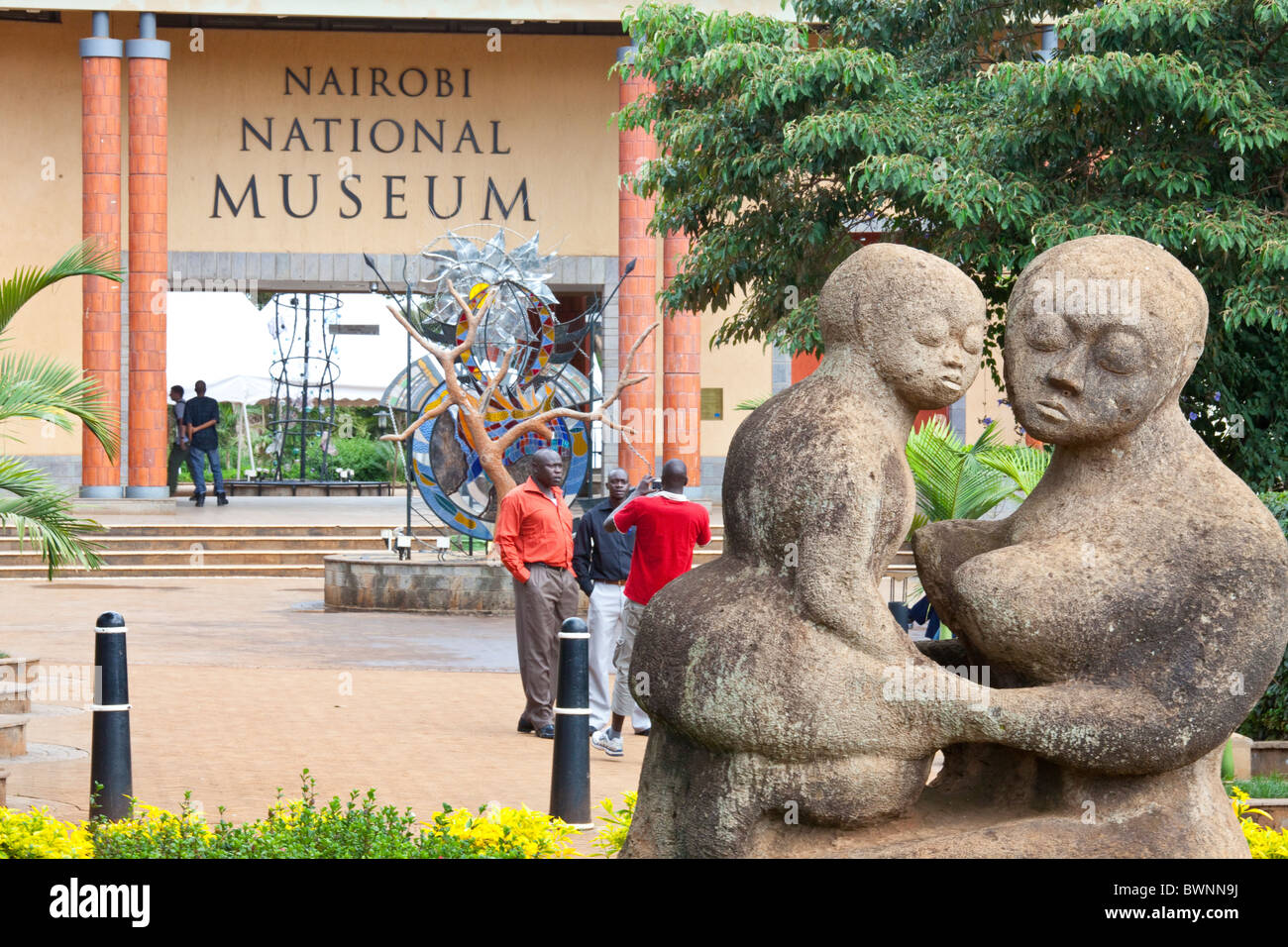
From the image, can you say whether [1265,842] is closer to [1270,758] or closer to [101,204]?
[1270,758]

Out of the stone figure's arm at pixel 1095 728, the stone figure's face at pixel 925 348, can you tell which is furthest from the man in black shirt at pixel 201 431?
the stone figure's arm at pixel 1095 728

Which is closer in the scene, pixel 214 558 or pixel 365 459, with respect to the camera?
pixel 214 558

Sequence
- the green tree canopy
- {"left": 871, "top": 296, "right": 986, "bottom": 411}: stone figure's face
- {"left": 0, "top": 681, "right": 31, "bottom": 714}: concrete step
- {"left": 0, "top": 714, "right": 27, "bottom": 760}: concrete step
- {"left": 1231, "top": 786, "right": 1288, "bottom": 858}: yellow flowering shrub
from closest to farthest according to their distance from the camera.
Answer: {"left": 871, "top": 296, "right": 986, "bottom": 411}: stone figure's face < {"left": 1231, "top": 786, "right": 1288, "bottom": 858}: yellow flowering shrub < {"left": 0, "top": 714, "right": 27, "bottom": 760}: concrete step < {"left": 0, "top": 681, "right": 31, "bottom": 714}: concrete step < the green tree canopy

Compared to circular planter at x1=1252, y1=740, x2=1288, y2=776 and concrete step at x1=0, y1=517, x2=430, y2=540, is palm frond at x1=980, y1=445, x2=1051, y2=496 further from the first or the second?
concrete step at x1=0, y1=517, x2=430, y2=540

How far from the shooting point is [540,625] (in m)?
10.6

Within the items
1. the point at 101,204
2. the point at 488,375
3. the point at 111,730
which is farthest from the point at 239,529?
the point at 111,730

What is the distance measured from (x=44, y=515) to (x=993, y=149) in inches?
296

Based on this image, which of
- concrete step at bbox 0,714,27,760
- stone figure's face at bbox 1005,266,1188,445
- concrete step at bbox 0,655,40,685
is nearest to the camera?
stone figure's face at bbox 1005,266,1188,445

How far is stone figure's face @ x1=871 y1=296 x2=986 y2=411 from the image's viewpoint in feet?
14.3

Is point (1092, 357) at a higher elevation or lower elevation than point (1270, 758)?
higher

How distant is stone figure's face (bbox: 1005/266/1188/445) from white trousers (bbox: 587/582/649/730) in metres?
6.29

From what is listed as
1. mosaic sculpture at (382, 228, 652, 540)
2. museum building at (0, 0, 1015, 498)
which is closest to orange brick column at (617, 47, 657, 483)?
museum building at (0, 0, 1015, 498)

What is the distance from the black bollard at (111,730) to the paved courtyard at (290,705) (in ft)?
2.91
